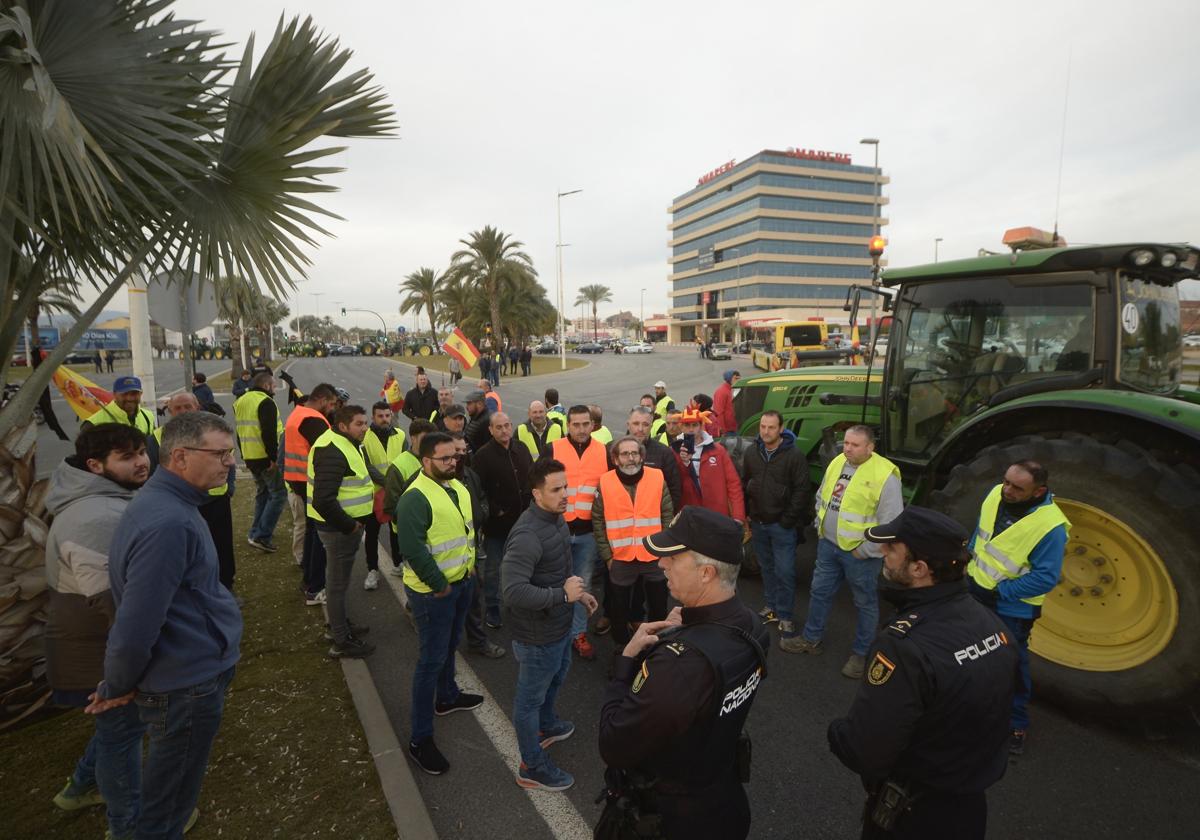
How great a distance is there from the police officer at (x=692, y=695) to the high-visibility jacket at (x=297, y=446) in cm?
472

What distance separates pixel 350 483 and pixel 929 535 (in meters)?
4.13

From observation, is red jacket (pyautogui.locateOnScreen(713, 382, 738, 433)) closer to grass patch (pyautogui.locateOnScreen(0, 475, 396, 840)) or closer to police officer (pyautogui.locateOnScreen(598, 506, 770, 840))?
grass patch (pyautogui.locateOnScreen(0, 475, 396, 840))

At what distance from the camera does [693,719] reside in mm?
1793

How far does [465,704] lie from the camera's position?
402 cm

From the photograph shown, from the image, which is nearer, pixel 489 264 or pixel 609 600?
pixel 609 600

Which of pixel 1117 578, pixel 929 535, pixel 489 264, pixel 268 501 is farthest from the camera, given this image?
pixel 489 264

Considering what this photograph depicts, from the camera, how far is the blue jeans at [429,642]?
3.46m

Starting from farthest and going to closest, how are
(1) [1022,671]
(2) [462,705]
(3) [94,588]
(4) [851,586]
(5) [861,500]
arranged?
(4) [851,586], (5) [861,500], (2) [462,705], (1) [1022,671], (3) [94,588]

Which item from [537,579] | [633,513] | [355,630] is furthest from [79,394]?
[633,513]

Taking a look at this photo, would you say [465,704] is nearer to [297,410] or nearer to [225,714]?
[225,714]

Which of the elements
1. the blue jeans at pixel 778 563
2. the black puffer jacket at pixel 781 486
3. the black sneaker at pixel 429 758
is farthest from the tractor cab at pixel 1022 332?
the black sneaker at pixel 429 758

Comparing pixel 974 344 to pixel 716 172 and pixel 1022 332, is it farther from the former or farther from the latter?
pixel 716 172

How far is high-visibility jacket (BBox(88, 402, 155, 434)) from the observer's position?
5.53m

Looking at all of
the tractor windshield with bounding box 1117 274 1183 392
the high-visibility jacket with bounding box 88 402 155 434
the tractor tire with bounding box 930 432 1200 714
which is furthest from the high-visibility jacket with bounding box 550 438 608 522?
the tractor windshield with bounding box 1117 274 1183 392
